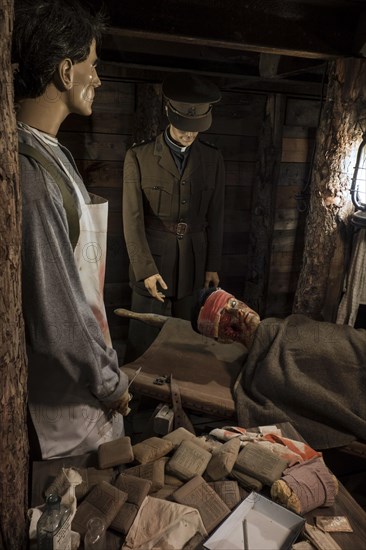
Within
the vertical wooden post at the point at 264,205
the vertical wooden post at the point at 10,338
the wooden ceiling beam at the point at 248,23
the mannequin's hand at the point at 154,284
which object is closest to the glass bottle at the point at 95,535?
the vertical wooden post at the point at 10,338

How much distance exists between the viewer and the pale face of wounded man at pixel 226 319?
2990 millimetres

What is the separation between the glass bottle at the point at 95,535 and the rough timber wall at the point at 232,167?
9.83 ft

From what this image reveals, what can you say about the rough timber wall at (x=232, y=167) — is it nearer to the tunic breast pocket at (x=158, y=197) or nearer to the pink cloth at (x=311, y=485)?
the tunic breast pocket at (x=158, y=197)

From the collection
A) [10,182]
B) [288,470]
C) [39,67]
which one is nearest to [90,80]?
[39,67]

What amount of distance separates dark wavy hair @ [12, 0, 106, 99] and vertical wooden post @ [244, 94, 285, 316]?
3.03 meters

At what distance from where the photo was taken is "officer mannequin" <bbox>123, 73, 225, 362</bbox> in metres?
3.36

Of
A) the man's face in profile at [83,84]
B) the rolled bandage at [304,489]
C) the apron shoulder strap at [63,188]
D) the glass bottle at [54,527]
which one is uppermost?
the man's face in profile at [83,84]

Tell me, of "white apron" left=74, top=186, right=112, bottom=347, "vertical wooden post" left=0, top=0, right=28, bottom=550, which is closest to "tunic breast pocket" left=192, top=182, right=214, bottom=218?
"white apron" left=74, top=186, right=112, bottom=347

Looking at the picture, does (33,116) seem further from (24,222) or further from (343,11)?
(343,11)

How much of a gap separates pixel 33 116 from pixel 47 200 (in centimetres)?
42

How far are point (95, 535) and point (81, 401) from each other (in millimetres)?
511

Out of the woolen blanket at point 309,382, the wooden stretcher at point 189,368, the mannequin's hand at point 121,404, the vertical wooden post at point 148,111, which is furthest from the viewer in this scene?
the vertical wooden post at point 148,111

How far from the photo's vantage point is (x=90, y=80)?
6.56ft

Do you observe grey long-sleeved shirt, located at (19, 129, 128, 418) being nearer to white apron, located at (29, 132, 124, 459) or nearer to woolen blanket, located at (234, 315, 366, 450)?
white apron, located at (29, 132, 124, 459)
